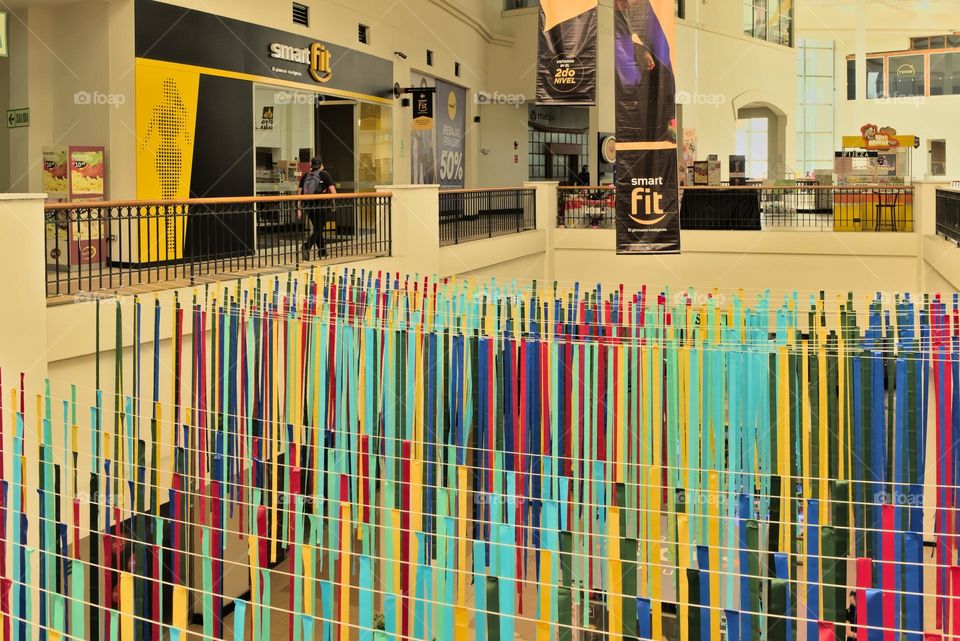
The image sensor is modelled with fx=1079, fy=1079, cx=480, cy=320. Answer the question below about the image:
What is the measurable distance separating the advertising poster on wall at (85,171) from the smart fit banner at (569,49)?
5.23m

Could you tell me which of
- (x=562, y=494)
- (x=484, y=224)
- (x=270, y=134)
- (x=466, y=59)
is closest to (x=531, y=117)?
(x=466, y=59)

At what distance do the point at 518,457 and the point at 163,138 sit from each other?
301 inches

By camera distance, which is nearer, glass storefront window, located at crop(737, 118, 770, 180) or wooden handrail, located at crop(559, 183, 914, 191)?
wooden handrail, located at crop(559, 183, 914, 191)

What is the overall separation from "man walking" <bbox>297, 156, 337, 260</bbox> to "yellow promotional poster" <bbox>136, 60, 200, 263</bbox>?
1564 millimetres

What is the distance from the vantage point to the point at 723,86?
1196 inches

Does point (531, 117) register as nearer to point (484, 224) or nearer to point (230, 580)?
point (484, 224)

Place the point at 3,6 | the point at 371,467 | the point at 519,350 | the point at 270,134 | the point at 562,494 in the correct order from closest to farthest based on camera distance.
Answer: the point at 562,494
the point at 371,467
the point at 519,350
the point at 3,6
the point at 270,134

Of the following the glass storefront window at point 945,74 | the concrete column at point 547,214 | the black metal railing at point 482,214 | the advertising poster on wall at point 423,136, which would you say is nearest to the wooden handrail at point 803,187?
the concrete column at point 547,214

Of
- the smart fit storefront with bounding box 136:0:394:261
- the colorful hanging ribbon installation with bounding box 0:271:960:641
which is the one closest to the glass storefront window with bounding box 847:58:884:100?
the smart fit storefront with bounding box 136:0:394:261

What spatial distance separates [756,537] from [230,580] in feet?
24.6

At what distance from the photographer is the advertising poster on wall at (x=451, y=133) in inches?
902

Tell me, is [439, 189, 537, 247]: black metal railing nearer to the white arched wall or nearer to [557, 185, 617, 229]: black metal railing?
[557, 185, 617, 229]: black metal railing

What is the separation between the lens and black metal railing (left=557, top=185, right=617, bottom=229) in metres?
21.1

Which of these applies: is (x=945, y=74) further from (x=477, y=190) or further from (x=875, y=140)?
(x=477, y=190)
